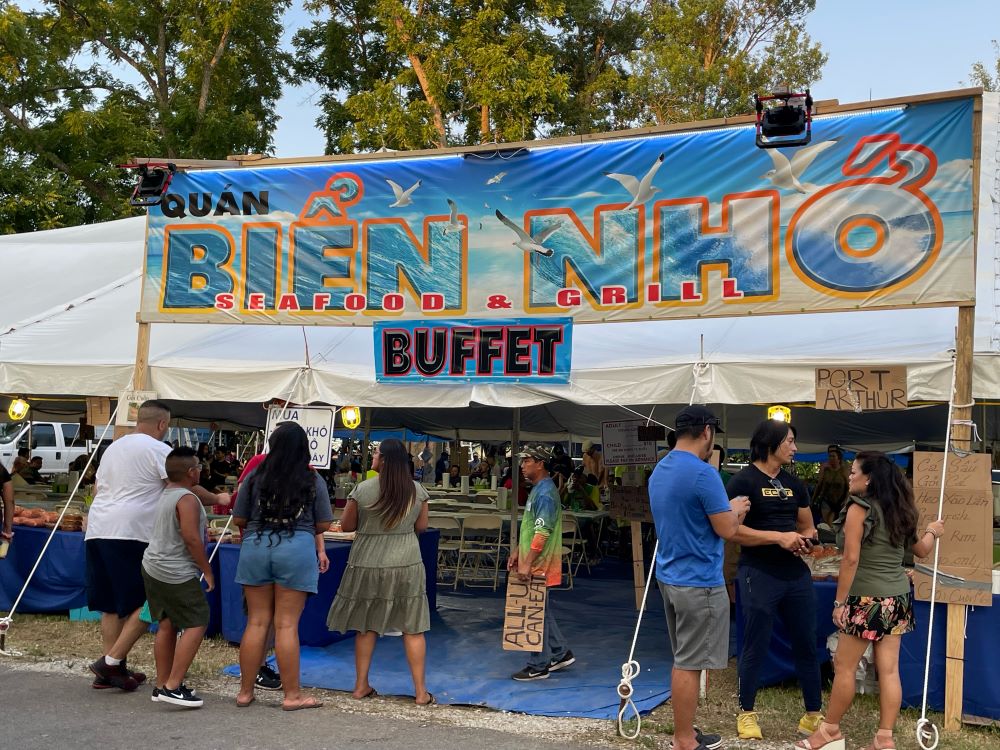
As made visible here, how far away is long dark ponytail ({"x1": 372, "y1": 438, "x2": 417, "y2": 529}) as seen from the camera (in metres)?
6.12

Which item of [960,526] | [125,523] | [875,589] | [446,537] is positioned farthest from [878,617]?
[446,537]

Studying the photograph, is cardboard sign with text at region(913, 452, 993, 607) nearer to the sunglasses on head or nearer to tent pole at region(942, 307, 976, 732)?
tent pole at region(942, 307, 976, 732)

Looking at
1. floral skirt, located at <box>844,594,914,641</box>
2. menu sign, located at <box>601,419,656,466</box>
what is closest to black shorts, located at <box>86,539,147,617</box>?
menu sign, located at <box>601,419,656,466</box>

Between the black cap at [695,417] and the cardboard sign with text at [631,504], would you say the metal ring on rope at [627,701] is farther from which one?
the cardboard sign with text at [631,504]

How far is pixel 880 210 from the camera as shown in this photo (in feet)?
21.0

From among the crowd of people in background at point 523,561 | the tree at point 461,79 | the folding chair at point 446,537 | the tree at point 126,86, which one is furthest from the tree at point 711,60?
the crowd of people in background at point 523,561

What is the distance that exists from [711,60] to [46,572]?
882 inches

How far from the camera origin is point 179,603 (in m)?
5.77

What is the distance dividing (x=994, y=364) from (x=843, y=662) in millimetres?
2211

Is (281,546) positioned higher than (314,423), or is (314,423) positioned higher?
(314,423)

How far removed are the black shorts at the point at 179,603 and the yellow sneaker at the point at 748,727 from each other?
3.12 metres

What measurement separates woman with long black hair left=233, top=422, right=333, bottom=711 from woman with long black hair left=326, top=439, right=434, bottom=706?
1.16 feet

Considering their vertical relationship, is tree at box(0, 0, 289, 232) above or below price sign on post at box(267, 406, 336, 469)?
above

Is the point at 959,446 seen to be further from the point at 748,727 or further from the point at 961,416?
the point at 748,727
